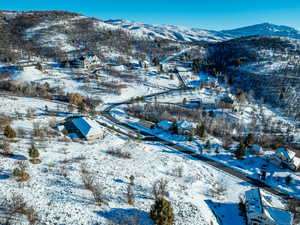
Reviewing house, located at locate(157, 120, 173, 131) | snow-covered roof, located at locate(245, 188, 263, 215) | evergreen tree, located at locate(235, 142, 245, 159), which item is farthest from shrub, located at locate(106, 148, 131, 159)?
evergreen tree, located at locate(235, 142, 245, 159)

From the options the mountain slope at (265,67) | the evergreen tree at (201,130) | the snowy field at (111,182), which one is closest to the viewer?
the snowy field at (111,182)

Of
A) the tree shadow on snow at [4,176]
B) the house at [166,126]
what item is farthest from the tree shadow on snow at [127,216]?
the house at [166,126]

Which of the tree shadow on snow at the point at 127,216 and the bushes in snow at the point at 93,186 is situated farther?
the bushes in snow at the point at 93,186

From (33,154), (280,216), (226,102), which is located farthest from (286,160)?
(33,154)

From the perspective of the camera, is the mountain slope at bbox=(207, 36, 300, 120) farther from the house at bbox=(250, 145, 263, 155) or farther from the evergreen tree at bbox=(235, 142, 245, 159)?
the evergreen tree at bbox=(235, 142, 245, 159)

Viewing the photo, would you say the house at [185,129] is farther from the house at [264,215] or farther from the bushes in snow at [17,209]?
the bushes in snow at [17,209]

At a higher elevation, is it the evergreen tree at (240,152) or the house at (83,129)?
the house at (83,129)
